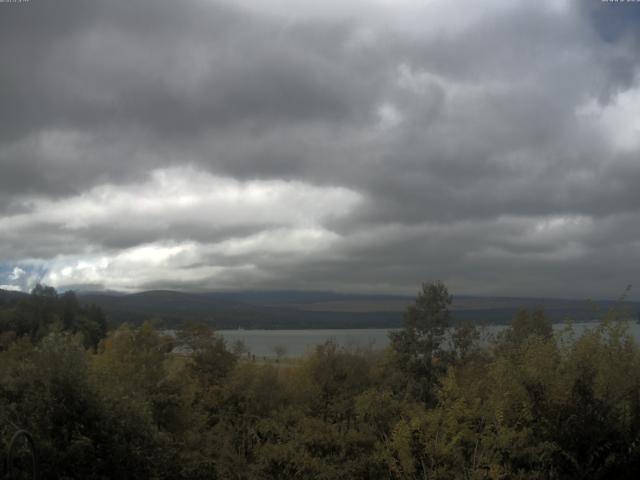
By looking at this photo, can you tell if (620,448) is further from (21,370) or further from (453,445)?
(21,370)

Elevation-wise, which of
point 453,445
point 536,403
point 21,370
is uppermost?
point 21,370

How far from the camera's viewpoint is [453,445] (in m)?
13.6

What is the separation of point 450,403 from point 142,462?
7134 millimetres

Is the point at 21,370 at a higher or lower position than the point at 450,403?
higher

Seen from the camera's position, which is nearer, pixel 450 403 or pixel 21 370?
pixel 21 370

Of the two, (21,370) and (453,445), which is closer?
(21,370)

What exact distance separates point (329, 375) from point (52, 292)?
232ft

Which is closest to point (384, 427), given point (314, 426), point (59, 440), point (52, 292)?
point (314, 426)

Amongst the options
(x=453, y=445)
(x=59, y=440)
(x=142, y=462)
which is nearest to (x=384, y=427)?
(x=453, y=445)

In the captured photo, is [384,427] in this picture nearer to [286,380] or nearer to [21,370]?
[21,370]

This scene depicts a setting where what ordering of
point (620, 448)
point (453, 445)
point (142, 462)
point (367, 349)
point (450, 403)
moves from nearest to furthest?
point (142, 462) < point (620, 448) < point (453, 445) < point (450, 403) < point (367, 349)

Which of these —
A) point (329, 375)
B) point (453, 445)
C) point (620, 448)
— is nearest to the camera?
point (620, 448)

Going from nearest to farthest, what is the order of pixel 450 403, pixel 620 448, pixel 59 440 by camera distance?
1. pixel 59 440
2. pixel 620 448
3. pixel 450 403

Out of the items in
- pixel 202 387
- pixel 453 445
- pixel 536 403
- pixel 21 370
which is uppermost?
pixel 21 370
